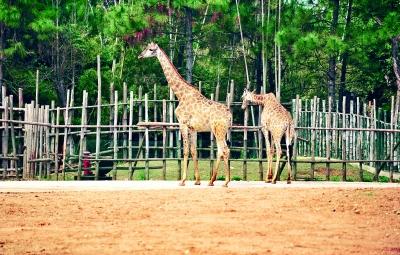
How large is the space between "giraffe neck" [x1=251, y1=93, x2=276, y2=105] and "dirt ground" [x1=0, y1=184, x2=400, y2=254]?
3.79 metres

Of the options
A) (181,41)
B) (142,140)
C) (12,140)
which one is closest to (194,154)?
(142,140)

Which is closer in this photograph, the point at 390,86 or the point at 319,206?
the point at 319,206

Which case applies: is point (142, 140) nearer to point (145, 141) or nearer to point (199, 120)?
point (145, 141)

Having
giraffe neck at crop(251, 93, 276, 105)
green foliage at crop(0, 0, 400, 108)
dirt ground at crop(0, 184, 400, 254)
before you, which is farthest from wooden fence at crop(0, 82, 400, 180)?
dirt ground at crop(0, 184, 400, 254)

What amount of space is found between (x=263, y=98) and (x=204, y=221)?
8235 mm

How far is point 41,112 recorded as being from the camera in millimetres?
25141

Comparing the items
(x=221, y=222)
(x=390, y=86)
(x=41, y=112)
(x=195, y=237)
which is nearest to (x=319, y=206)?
(x=221, y=222)

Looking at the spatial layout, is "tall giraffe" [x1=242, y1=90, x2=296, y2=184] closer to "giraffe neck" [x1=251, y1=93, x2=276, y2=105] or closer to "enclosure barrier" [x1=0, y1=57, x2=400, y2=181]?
"giraffe neck" [x1=251, y1=93, x2=276, y2=105]

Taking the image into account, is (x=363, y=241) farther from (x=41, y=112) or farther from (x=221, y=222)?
(x=41, y=112)

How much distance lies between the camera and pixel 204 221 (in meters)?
14.6

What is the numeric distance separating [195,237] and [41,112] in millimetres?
12565

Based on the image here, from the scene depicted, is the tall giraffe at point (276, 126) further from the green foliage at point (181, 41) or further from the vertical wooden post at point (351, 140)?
the green foliage at point (181, 41)

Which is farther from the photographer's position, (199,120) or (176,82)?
(176,82)

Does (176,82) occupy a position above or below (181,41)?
below
